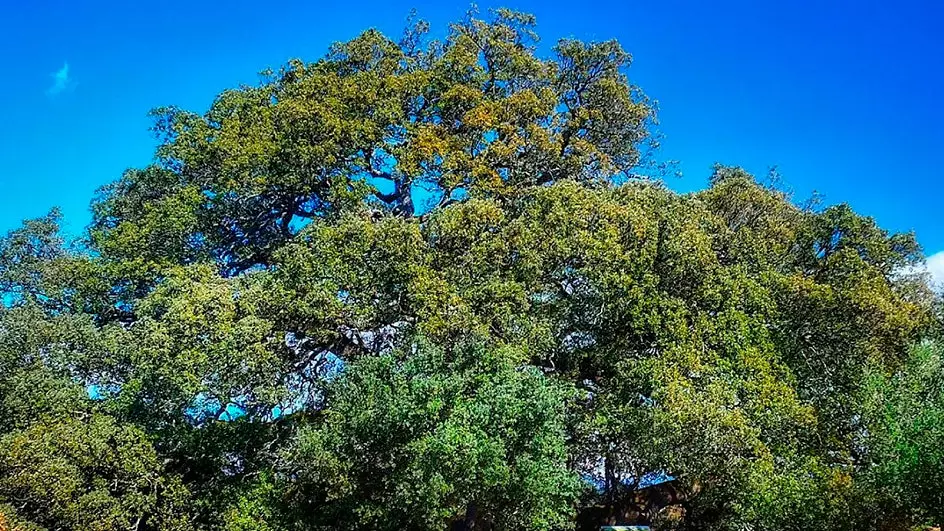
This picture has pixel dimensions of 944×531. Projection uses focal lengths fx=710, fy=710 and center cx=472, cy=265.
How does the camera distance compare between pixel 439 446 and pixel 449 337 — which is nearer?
pixel 439 446

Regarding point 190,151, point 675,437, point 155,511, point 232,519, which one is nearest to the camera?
point 675,437

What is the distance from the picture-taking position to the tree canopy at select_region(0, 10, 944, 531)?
44.7ft

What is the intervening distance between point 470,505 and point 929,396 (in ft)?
29.4

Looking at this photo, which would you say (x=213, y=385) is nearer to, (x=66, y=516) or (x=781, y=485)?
(x=66, y=516)

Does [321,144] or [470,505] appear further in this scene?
[321,144]

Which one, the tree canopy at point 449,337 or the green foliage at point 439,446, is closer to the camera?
the green foliage at point 439,446

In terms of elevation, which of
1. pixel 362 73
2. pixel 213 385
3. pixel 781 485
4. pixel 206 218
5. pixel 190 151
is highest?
pixel 362 73

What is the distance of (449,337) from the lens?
15.5 metres

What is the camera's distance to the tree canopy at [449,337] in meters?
13.6

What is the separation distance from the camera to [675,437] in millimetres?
14039

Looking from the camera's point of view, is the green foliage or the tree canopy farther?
the tree canopy

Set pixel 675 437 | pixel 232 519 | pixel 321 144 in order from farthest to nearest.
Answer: pixel 321 144 < pixel 232 519 < pixel 675 437

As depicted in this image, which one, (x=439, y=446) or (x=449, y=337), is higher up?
(x=449, y=337)

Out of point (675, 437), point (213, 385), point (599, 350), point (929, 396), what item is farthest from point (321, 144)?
point (929, 396)
